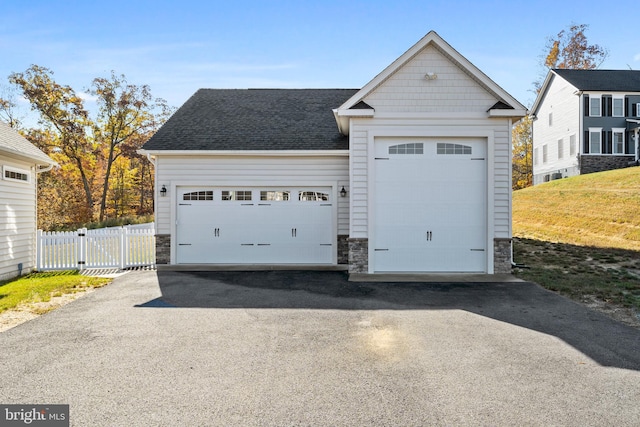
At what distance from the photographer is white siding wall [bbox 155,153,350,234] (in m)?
11.8

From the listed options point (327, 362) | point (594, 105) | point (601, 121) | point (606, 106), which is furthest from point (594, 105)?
point (327, 362)

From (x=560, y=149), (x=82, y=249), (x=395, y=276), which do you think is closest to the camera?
(x=395, y=276)

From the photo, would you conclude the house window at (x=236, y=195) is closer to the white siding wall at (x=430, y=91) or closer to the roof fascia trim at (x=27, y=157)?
the white siding wall at (x=430, y=91)

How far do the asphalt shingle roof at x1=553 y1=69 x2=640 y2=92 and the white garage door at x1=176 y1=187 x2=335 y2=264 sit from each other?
2493 centimetres

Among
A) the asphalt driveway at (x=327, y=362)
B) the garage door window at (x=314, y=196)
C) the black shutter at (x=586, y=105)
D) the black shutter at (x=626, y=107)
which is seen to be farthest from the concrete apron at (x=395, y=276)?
the black shutter at (x=626, y=107)

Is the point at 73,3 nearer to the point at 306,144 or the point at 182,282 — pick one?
the point at 306,144

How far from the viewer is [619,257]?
38.1 ft

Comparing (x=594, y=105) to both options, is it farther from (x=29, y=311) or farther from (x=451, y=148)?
(x=29, y=311)

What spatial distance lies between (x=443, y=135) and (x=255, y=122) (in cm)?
665

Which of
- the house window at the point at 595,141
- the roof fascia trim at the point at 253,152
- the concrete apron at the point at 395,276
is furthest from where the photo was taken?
the house window at the point at 595,141

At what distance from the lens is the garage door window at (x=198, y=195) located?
11.9 meters

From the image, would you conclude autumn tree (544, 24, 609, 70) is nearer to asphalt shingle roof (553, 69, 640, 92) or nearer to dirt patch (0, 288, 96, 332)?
asphalt shingle roof (553, 69, 640, 92)

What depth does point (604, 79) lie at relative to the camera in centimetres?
2702

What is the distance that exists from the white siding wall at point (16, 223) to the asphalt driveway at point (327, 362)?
4324mm
